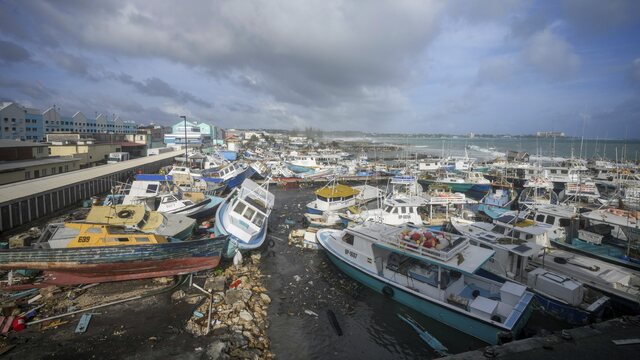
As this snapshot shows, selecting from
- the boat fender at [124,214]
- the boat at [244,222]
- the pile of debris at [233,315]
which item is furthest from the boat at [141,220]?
the pile of debris at [233,315]

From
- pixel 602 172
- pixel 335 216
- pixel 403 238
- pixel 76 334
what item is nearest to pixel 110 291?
pixel 76 334

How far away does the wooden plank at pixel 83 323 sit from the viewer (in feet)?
32.8

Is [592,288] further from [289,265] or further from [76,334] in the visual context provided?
[76,334]

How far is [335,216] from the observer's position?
23.0 m

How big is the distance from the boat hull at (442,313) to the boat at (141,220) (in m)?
9.95

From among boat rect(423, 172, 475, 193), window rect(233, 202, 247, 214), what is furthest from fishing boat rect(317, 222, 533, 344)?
boat rect(423, 172, 475, 193)

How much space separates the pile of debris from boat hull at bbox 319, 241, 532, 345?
463cm

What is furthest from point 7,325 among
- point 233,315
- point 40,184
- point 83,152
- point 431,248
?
point 83,152

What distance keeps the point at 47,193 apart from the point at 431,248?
26.3 meters

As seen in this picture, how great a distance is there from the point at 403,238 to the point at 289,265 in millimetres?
7234

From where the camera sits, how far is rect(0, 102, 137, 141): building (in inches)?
2222

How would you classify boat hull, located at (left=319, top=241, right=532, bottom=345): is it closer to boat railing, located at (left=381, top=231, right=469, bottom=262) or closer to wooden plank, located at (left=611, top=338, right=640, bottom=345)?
boat railing, located at (left=381, top=231, right=469, bottom=262)

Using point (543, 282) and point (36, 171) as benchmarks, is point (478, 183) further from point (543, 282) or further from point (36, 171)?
point (36, 171)

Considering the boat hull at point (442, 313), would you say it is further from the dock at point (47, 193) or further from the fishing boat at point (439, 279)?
the dock at point (47, 193)
